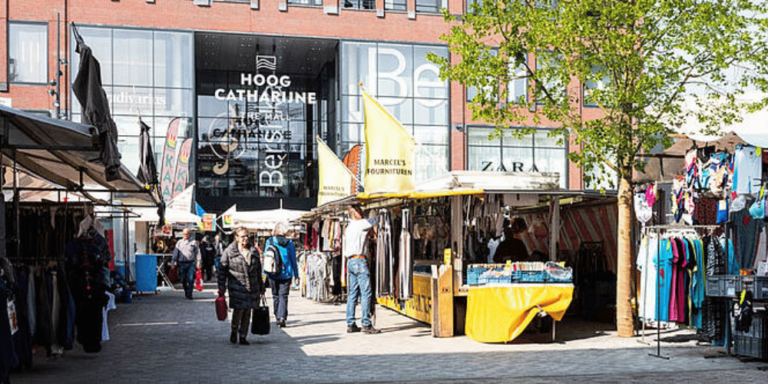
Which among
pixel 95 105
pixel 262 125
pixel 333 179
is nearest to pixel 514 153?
pixel 262 125

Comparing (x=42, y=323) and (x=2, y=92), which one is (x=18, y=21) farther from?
(x=42, y=323)

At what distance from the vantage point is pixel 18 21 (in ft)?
122

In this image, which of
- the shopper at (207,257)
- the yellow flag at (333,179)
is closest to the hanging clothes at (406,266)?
the yellow flag at (333,179)

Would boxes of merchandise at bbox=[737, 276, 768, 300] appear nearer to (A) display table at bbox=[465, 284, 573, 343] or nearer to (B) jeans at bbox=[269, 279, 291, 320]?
(A) display table at bbox=[465, 284, 573, 343]

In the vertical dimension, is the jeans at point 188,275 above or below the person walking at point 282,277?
below

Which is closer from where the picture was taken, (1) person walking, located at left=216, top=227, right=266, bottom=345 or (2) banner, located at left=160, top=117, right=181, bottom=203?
(1) person walking, located at left=216, top=227, right=266, bottom=345

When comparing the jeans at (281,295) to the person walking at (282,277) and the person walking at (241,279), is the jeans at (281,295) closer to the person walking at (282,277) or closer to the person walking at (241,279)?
the person walking at (282,277)

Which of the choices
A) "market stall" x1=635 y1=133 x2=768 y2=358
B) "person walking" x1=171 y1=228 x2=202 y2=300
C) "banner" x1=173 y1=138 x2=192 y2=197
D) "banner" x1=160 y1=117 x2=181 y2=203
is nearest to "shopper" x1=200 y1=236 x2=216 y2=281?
"banner" x1=160 y1=117 x2=181 y2=203

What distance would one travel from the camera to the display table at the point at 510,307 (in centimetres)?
1202

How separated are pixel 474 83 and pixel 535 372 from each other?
5494 millimetres

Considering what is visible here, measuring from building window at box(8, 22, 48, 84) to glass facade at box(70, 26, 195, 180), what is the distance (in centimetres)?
139

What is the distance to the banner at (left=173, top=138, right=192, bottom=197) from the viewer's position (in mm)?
35531

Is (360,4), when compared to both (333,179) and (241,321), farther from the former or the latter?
(241,321)

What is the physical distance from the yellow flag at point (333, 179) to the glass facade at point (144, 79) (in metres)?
19.3
